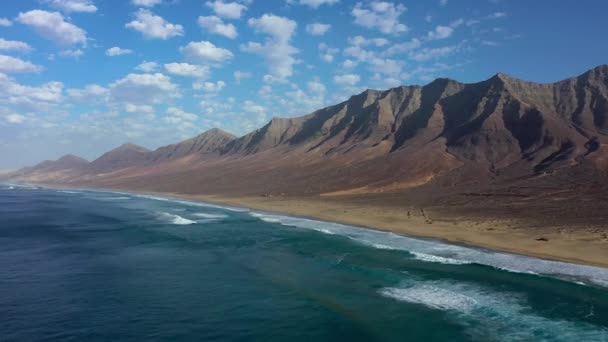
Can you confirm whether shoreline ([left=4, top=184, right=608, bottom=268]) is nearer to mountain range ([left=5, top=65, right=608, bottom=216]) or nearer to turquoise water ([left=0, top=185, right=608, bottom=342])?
turquoise water ([left=0, top=185, right=608, bottom=342])

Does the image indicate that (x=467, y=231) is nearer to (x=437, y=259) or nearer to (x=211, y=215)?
(x=437, y=259)

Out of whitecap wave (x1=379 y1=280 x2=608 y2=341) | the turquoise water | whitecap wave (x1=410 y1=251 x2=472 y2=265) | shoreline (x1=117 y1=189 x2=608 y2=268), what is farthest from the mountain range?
whitecap wave (x1=379 y1=280 x2=608 y2=341)

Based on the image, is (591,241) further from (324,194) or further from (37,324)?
(324,194)

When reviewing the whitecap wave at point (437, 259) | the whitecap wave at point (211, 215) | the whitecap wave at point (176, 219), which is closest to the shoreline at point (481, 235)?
the whitecap wave at point (437, 259)

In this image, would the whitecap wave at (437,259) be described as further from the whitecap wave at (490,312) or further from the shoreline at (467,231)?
the shoreline at (467,231)

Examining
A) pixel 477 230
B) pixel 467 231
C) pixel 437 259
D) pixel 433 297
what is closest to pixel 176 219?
pixel 467 231
